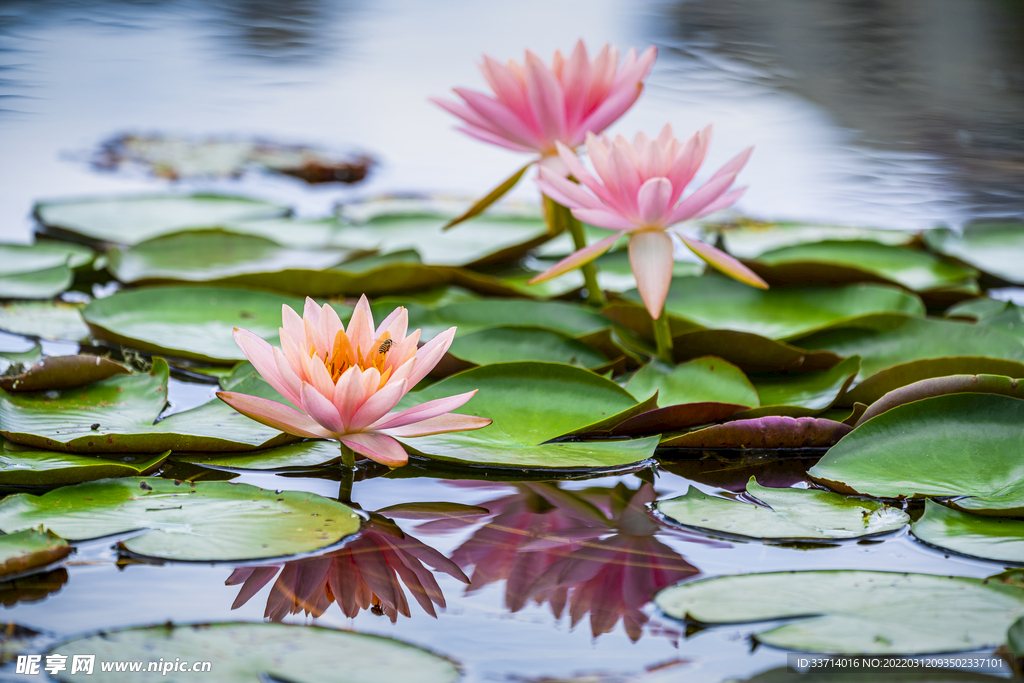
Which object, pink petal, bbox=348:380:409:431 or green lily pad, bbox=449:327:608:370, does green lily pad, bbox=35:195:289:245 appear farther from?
pink petal, bbox=348:380:409:431

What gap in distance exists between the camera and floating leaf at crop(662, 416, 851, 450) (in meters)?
1.06

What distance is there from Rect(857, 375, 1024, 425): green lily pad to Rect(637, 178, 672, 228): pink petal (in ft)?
1.23

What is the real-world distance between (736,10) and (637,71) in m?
5.19

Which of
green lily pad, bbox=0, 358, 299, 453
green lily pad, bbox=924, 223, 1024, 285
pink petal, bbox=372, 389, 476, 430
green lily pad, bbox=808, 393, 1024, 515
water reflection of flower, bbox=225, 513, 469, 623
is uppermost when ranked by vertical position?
green lily pad, bbox=924, 223, 1024, 285

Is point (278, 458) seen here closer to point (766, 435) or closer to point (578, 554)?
point (578, 554)

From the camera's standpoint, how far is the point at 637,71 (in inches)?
50.7

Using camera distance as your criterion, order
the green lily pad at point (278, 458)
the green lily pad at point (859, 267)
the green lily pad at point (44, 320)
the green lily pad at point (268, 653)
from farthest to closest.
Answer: the green lily pad at point (859, 267), the green lily pad at point (44, 320), the green lily pad at point (278, 458), the green lily pad at point (268, 653)

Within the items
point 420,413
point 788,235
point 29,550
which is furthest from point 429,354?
point 788,235

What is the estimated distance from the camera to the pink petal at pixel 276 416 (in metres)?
0.89

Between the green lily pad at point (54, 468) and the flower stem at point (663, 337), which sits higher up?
the flower stem at point (663, 337)

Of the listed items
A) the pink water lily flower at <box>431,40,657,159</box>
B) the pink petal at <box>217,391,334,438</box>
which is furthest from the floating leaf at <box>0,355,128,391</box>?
the pink water lily flower at <box>431,40,657,159</box>

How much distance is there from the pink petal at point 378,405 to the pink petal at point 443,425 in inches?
1.9

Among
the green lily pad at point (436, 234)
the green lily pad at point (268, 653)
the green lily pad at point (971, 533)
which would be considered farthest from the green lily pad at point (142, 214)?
the green lily pad at point (971, 533)

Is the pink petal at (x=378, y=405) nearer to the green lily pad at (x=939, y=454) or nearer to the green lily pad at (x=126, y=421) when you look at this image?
the green lily pad at (x=126, y=421)
